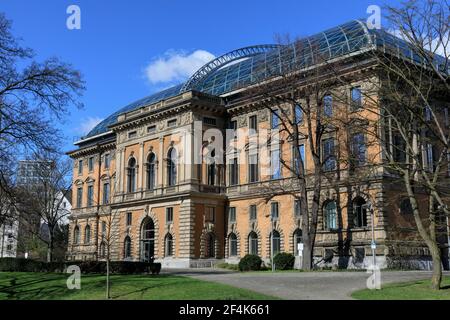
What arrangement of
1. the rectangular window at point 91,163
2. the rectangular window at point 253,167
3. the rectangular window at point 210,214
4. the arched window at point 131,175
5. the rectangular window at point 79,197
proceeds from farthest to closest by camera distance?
the rectangular window at point 79,197
the rectangular window at point 91,163
the arched window at point 131,175
the rectangular window at point 210,214
the rectangular window at point 253,167

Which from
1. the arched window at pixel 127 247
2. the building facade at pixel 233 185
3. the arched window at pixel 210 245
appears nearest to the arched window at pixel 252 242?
the building facade at pixel 233 185

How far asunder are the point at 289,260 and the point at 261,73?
58.6 ft

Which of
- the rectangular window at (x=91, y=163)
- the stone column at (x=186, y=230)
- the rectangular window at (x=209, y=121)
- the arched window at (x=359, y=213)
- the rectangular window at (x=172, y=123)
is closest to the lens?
the arched window at (x=359, y=213)

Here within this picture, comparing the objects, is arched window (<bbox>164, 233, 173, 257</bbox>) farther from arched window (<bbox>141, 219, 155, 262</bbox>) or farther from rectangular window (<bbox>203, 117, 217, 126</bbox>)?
rectangular window (<bbox>203, 117, 217, 126</bbox>)

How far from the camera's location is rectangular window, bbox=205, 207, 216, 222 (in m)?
57.8

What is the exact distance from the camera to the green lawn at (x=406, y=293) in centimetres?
2248

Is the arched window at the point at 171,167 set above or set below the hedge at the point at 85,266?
above

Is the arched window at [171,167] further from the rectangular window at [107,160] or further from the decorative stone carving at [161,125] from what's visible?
the rectangular window at [107,160]

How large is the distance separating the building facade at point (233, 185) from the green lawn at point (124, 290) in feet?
45.5

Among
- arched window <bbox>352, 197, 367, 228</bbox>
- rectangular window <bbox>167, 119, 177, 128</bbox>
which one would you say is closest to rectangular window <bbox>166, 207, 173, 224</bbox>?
rectangular window <bbox>167, 119, 177, 128</bbox>

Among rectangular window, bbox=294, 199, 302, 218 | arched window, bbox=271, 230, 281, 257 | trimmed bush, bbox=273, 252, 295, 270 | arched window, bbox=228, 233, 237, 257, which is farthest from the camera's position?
arched window, bbox=228, 233, 237, 257

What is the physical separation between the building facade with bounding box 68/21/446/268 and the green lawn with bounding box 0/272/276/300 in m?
13.9

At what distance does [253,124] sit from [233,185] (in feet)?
22.6
